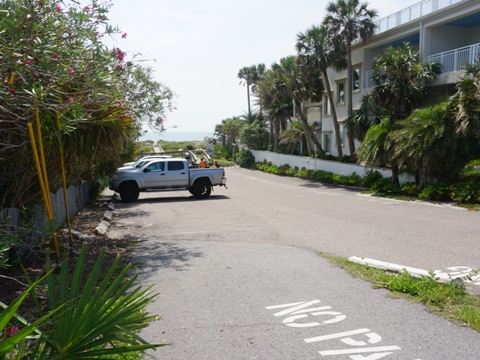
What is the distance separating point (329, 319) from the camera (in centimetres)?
573

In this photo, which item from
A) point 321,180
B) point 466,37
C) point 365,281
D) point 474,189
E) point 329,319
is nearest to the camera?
point 329,319

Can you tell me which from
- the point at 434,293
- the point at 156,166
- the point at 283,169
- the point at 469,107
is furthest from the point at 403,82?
the point at 434,293

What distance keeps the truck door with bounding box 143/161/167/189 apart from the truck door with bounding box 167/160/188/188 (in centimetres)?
24

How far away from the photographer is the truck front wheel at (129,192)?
2165cm

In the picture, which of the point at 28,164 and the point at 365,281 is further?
the point at 28,164

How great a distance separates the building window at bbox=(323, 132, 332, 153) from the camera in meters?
38.9

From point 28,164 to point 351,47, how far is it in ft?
92.0

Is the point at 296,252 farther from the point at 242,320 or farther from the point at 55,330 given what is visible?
the point at 55,330

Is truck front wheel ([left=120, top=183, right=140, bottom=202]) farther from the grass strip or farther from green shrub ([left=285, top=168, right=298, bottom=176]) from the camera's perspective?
green shrub ([left=285, top=168, right=298, bottom=176])

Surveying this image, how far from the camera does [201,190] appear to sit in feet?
74.2

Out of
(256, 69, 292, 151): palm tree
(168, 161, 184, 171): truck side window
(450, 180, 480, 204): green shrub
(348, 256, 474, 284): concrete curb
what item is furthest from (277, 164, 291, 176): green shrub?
(348, 256, 474, 284): concrete curb

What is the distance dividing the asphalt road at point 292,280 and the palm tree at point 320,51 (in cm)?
1788

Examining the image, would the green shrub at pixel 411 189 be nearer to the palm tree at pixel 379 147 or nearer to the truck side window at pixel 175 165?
the palm tree at pixel 379 147

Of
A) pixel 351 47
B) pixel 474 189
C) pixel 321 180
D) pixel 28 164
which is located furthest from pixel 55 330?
pixel 351 47
